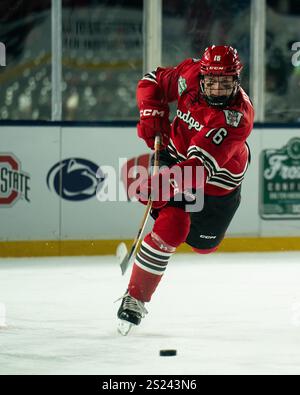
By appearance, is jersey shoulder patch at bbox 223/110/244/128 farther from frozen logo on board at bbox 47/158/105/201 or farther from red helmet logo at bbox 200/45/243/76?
frozen logo on board at bbox 47/158/105/201

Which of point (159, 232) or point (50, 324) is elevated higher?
point (159, 232)

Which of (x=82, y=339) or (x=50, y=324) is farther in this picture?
(x=50, y=324)

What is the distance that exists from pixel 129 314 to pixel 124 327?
2.6 inches

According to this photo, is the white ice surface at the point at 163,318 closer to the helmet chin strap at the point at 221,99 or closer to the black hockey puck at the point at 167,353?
the black hockey puck at the point at 167,353

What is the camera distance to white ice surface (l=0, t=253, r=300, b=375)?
4156 mm

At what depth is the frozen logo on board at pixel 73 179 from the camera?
7.06 metres

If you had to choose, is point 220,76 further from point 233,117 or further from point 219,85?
point 233,117

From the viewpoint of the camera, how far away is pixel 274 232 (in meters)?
7.44

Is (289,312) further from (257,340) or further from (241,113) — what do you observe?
(241,113)

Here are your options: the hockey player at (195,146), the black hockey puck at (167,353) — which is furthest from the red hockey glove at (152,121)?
the black hockey puck at (167,353)

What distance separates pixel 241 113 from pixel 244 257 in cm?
258
